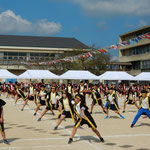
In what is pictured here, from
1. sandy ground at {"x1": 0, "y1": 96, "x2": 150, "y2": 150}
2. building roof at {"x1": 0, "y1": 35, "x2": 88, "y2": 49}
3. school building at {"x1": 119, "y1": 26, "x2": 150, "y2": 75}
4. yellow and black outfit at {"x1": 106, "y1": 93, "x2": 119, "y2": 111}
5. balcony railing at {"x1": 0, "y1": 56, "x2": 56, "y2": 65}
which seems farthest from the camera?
building roof at {"x1": 0, "y1": 35, "x2": 88, "y2": 49}

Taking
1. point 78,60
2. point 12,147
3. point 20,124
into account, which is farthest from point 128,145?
point 78,60

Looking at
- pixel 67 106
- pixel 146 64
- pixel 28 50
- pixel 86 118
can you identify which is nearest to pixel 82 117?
pixel 86 118

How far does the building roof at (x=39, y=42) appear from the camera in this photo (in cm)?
6333

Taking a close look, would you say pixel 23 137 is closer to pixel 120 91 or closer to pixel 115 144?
pixel 115 144

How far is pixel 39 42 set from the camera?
66125 mm

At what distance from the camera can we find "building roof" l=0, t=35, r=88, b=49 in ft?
208

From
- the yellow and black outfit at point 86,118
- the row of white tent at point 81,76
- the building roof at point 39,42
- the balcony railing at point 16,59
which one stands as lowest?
the yellow and black outfit at point 86,118

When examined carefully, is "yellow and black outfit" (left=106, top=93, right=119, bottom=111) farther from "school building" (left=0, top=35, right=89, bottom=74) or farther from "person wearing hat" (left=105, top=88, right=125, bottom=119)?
"school building" (left=0, top=35, right=89, bottom=74)

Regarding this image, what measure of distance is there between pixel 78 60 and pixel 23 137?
41.2m

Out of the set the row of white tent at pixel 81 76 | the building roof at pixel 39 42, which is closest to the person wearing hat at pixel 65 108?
the row of white tent at pixel 81 76

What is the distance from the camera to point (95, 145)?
7125 millimetres

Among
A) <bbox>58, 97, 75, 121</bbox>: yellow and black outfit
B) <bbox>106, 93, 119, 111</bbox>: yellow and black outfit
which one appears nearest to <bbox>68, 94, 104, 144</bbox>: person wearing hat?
<bbox>58, 97, 75, 121</bbox>: yellow and black outfit

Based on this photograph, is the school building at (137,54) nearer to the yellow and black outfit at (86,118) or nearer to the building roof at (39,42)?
the building roof at (39,42)

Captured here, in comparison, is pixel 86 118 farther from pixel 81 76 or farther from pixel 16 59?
pixel 16 59
